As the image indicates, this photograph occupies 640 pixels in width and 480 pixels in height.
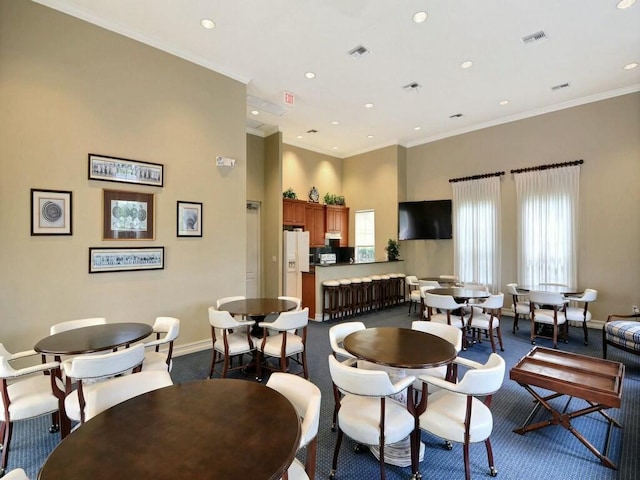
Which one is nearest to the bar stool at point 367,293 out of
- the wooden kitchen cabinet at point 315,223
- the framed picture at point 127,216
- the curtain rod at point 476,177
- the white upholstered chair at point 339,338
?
the wooden kitchen cabinet at point 315,223

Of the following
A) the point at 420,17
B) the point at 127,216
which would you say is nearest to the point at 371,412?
the point at 127,216

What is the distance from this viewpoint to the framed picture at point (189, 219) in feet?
14.2

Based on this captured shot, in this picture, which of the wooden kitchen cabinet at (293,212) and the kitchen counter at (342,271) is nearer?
the kitchen counter at (342,271)

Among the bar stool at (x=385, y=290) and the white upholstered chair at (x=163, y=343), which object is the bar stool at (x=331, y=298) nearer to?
the bar stool at (x=385, y=290)

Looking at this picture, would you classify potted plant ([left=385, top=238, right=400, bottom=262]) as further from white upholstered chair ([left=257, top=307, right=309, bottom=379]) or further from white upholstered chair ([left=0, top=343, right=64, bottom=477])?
white upholstered chair ([left=0, top=343, right=64, bottom=477])

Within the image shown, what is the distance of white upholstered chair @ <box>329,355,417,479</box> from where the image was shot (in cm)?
185

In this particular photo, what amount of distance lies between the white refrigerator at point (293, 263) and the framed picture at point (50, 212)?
4.11 meters

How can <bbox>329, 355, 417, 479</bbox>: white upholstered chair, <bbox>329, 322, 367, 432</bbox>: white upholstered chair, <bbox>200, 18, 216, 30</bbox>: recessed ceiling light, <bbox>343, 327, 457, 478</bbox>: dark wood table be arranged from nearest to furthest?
<bbox>329, 355, 417, 479</bbox>: white upholstered chair < <bbox>343, 327, 457, 478</bbox>: dark wood table < <bbox>329, 322, 367, 432</bbox>: white upholstered chair < <bbox>200, 18, 216, 30</bbox>: recessed ceiling light

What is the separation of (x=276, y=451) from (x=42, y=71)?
446 cm

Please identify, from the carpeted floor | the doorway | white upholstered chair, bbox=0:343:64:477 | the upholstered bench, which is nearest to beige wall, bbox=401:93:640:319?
the upholstered bench

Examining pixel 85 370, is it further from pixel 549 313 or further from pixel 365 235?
pixel 365 235

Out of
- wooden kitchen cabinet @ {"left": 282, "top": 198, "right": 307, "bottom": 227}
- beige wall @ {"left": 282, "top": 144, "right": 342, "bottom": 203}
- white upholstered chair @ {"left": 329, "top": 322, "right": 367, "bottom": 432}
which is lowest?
white upholstered chair @ {"left": 329, "top": 322, "right": 367, "bottom": 432}

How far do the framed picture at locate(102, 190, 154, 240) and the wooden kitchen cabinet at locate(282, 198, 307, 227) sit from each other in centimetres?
383

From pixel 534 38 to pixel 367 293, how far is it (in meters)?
5.30
